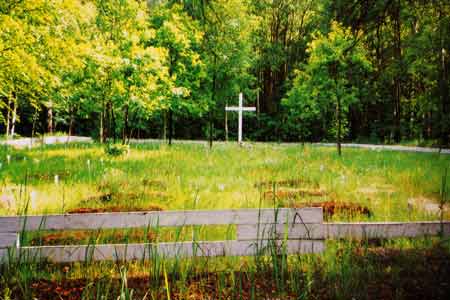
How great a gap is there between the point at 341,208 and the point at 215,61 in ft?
14.4

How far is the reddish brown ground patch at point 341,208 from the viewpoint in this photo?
629cm

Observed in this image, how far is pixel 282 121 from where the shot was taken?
113 ft

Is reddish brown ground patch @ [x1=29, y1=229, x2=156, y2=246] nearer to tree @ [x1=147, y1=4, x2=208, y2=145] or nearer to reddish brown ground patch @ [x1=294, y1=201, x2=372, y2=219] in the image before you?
reddish brown ground patch @ [x1=294, y1=201, x2=372, y2=219]

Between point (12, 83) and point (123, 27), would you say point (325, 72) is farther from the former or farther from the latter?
point (12, 83)

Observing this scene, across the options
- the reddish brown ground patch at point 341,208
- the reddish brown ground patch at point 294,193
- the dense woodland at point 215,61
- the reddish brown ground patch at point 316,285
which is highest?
the dense woodland at point 215,61

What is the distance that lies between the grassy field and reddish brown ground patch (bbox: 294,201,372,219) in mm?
35

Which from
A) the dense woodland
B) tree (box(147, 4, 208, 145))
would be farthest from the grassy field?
tree (box(147, 4, 208, 145))

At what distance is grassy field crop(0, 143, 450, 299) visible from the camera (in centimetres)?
348

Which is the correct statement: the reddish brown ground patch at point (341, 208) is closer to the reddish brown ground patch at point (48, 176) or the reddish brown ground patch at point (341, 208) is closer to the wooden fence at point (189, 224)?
the wooden fence at point (189, 224)

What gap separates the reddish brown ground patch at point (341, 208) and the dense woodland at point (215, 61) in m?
2.51

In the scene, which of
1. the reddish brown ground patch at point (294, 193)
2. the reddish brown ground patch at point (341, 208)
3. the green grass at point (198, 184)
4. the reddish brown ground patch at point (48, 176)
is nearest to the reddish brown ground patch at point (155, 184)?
the green grass at point (198, 184)

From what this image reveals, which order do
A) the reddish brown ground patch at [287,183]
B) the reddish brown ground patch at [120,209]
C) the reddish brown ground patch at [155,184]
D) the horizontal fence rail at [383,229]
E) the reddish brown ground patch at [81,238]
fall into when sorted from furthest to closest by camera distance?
1. the reddish brown ground patch at [287,183]
2. the reddish brown ground patch at [155,184]
3. the reddish brown ground patch at [120,209]
4. the reddish brown ground patch at [81,238]
5. the horizontal fence rail at [383,229]

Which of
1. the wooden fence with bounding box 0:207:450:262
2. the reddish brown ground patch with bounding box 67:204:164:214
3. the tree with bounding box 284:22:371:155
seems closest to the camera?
the wooden fence with bounding box 0:207:450:262

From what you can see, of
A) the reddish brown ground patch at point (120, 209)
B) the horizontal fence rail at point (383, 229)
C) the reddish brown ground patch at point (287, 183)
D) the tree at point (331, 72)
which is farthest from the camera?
the tree at point (331, 72)
